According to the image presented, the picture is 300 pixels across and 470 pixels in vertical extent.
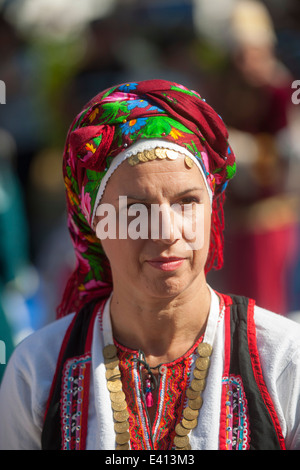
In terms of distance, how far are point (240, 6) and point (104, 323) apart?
4.27 metres

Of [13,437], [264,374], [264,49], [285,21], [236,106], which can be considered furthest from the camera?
[285,21]

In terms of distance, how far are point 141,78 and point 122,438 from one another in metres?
4.34

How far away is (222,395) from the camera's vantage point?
2248mm

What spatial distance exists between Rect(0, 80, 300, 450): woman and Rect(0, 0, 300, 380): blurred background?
82 cm

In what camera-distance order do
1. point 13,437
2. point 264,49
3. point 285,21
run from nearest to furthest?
point 13,437, point 264,49, point 285,21

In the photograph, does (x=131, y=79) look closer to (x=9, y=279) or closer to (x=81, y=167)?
(x=9, y=279)

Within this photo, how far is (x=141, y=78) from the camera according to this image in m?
6.07

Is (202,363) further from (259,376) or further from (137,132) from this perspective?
(137,132)

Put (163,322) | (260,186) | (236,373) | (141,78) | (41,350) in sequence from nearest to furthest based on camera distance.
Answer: (236,373) → (163,322) → (41,350) → (260,186) → (141,78)

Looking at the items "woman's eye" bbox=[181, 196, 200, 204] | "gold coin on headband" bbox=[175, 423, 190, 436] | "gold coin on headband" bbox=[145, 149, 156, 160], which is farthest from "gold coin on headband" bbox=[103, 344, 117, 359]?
"gold coin on headband" bbox=[145, 149, 156, 160]

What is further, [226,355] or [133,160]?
[226,355]

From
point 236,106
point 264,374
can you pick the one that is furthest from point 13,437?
point 236,106

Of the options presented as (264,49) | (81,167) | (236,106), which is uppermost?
(264,49)

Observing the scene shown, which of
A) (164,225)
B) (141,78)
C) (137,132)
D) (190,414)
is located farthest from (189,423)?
(141,78)
